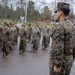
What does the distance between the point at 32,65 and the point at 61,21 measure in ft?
20.3

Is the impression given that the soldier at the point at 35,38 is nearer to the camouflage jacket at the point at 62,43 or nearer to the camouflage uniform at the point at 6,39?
the camouflage uniform at the point at 6,39

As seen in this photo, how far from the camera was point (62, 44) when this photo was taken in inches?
194

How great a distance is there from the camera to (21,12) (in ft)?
255

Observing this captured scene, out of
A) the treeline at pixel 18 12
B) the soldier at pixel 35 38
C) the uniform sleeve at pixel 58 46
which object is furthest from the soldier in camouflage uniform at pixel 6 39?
the treeline at pixel 18 12

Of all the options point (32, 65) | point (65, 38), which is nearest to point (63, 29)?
point (65, 38)

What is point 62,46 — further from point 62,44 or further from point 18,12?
point 18,12

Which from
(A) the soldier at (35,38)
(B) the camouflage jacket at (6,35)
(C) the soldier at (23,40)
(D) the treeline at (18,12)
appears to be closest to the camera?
(B) the camouflage jacket at (6,35)

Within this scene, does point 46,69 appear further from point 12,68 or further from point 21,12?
point 21,12

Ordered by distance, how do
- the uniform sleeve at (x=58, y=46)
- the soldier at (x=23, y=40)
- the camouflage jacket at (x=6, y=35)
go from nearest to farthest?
1. the uniform sleeve at (x=58, y=46)
2. the camouflage jacket at (x=6, y=35)
3. the soldier at (x=23, y=40)

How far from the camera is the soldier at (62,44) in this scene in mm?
4914

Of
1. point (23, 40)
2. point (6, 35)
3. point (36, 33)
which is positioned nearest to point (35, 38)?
point (36, 33)

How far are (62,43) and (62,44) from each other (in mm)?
18

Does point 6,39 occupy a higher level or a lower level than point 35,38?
higher

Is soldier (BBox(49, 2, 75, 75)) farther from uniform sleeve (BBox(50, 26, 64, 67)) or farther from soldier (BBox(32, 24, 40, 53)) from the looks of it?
soldier (BBox(32, 24, 40, 53))
